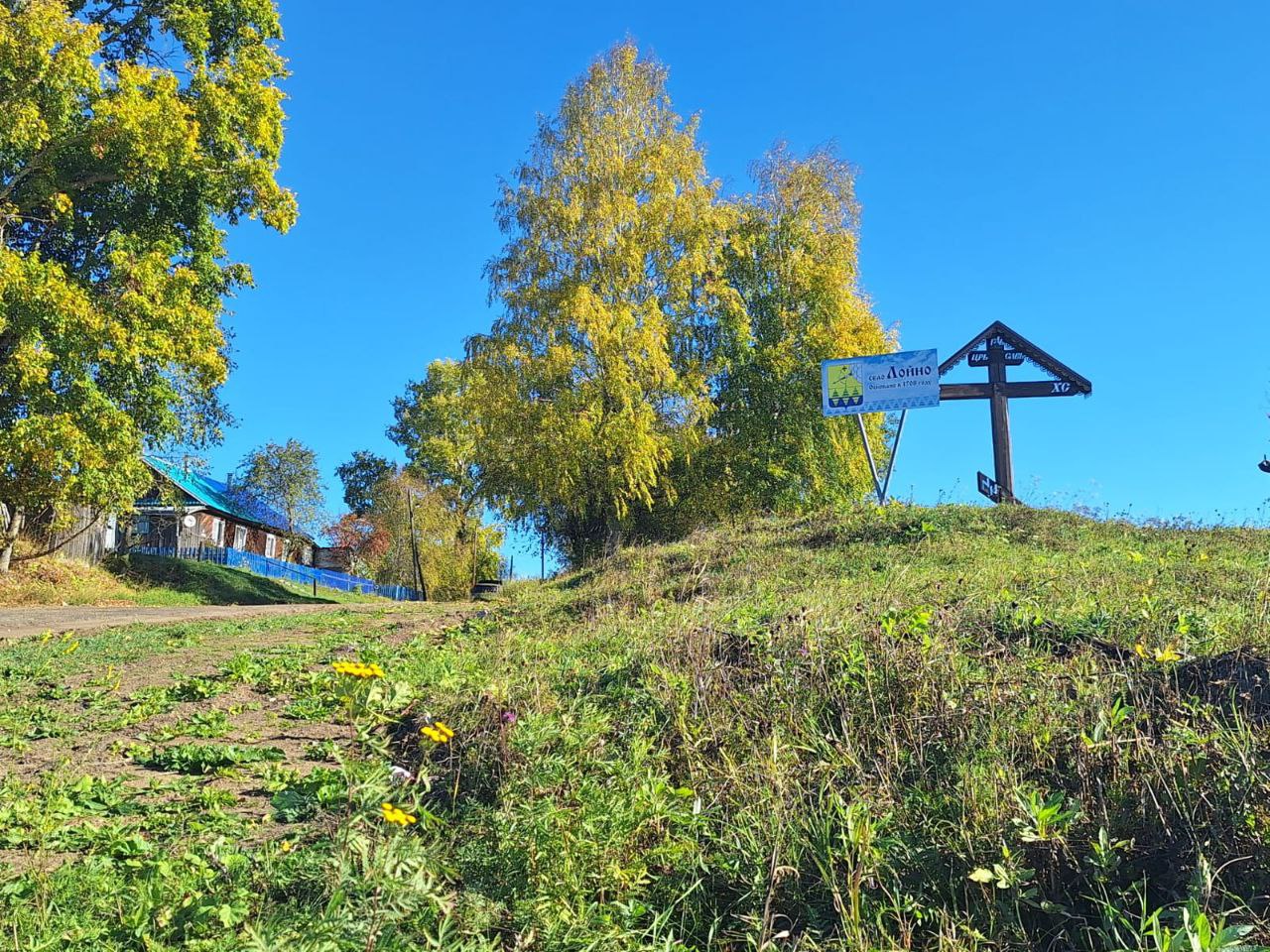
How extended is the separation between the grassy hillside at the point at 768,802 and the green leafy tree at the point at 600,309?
45.5 feet

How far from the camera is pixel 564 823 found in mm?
2930

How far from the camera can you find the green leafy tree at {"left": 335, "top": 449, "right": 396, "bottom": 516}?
52500 millimetres

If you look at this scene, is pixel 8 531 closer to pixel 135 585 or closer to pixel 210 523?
pixel 135 585

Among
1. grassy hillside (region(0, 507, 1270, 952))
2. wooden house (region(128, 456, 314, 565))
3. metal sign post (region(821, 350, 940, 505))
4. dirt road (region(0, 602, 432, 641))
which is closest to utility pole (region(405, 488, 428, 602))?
wooden house (region(128, 456, 314, 565))

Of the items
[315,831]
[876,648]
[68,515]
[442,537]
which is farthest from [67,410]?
[442,537]

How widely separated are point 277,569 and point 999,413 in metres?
32.8

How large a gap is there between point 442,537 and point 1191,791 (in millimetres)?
38416

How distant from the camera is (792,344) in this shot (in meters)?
23.3

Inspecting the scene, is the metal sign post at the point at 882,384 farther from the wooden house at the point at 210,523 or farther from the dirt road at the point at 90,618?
the wooden house at the point at 210,523

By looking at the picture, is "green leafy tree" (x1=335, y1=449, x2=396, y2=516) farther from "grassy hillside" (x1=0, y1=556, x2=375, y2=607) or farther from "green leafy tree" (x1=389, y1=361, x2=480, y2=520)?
"grassy hillside" (x1=0, y1=556, x2=375, y2=607)

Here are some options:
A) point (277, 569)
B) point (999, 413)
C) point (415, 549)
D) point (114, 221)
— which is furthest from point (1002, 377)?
point (277, 569)

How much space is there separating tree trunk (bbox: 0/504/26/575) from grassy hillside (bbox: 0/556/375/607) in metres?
0.34

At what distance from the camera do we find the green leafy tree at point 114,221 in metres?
14.6

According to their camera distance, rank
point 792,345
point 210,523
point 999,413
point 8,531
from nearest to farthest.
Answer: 1. point 999,413
2. point 8,531
3. point 792,345
4. point 210,523
